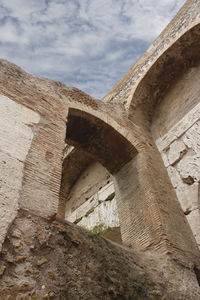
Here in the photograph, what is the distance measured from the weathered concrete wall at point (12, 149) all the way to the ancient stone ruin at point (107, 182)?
0.04ft

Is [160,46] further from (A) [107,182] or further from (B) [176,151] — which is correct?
(A) [107,182]

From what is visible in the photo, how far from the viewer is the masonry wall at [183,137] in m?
4.70

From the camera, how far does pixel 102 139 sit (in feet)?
17.5

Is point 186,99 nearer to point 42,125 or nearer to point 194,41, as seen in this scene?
point 194,41

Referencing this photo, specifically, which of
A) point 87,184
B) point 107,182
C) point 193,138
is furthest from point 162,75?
point 87,184

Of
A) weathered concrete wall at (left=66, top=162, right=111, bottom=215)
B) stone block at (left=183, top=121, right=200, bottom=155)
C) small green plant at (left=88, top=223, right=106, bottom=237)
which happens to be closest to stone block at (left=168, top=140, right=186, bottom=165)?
stone block at (left=183, top=121, right=200, bottom=155)

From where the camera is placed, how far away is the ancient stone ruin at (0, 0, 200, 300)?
250cm

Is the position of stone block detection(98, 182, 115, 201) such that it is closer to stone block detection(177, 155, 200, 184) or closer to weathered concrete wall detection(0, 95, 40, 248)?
stone block detection(177, 155, 200, 184)

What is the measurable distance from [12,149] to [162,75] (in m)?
4.52

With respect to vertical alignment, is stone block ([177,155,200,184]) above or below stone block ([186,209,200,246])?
above

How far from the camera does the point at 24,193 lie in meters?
2.81

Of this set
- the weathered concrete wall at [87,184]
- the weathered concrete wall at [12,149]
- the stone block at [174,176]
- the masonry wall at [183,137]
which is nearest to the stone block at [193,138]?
the masonry wall at [183,137]

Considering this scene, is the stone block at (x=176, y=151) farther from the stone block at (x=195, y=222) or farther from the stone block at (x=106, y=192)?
the stone block at (x=106, y=192)

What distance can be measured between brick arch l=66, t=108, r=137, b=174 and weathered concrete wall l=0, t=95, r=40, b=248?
1.41m
